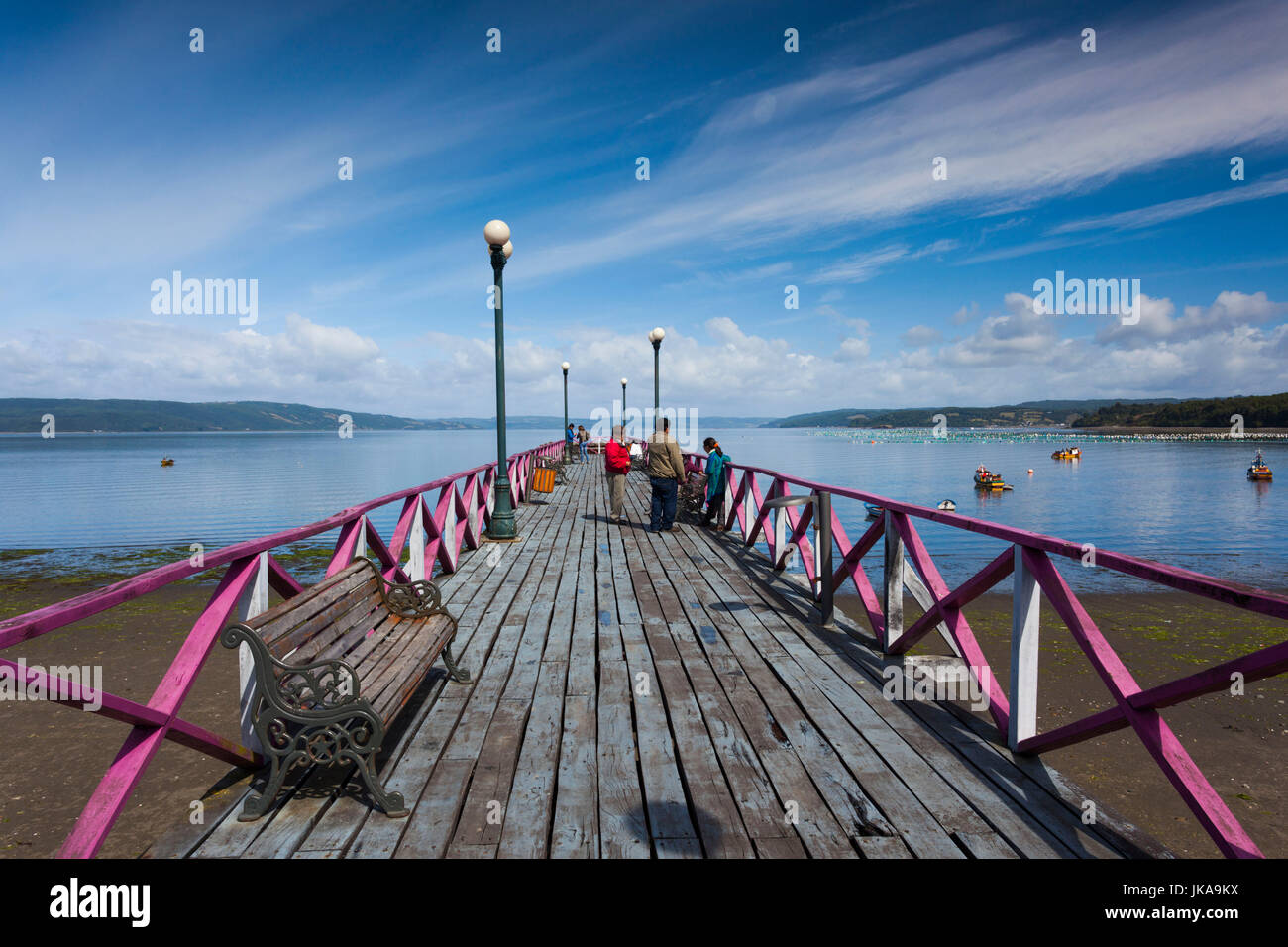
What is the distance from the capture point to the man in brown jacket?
10.1m

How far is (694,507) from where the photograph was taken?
497 inches

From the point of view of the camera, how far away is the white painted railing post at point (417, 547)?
684 cm

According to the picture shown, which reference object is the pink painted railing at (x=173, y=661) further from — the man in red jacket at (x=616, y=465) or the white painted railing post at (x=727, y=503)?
the white painted railing post at (x=727, y=503)

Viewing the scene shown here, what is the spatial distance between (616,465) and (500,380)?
106 inches

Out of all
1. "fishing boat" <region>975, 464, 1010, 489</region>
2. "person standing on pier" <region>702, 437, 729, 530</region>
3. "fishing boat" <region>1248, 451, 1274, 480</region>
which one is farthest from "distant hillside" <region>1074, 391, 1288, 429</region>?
"person standing on pier" <region>702, 437, 729, 530</region>

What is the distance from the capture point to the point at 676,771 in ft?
10.4

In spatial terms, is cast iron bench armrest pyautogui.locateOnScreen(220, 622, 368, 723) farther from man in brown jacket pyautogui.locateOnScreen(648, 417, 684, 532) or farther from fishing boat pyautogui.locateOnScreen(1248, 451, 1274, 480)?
fishing boat pyautogui.locateOnScreen(1248, 451, 1274, 480)

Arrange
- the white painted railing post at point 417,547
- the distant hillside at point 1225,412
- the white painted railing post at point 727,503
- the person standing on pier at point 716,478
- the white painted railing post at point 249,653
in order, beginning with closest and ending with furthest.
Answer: the white painted railing post at point 249,653, the white painted railing post at point 417,547, the white painted railing post at point 727,503, the person standing on pier at point 716,478, the distant hillside at point 1225,412

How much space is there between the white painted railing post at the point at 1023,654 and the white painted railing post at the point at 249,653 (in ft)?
13.2

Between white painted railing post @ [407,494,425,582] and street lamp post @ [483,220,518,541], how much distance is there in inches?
99.0

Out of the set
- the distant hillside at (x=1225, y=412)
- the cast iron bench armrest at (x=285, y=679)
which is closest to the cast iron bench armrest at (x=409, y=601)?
the cast iron bench armrest at (x=285, y=679)

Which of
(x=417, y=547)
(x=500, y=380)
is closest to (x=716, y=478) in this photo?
(x=500, y=380)
